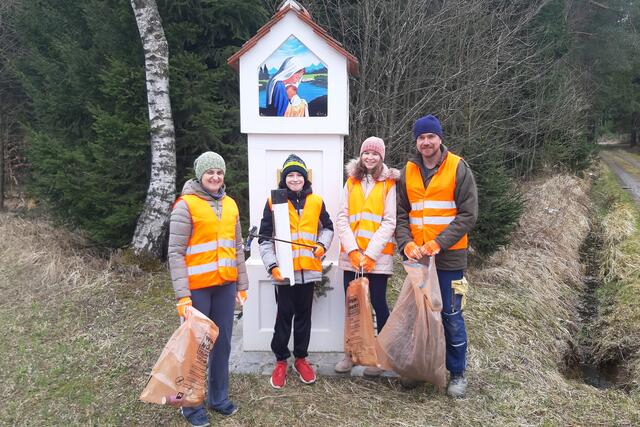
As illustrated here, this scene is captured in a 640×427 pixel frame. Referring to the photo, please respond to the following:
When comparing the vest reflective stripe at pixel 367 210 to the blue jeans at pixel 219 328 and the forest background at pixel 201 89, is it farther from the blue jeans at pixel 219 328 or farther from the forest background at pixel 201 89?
the forest background at pixel 201 89

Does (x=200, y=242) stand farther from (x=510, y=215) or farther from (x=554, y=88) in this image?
(x=554, y=88)

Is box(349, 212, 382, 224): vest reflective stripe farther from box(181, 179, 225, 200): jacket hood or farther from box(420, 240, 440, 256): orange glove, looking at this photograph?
box(181, 179, 225, 200): jacket hood

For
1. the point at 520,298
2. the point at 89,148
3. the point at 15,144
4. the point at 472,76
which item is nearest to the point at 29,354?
the point at 89,148

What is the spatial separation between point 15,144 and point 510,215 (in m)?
11.3

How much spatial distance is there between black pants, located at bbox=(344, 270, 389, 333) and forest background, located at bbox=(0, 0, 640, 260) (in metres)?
3.39

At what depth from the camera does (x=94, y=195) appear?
670cm

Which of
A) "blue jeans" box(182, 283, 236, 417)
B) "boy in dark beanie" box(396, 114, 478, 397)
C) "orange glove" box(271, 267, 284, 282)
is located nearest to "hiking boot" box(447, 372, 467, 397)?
"boy in dark beanie" box(396, 114, 478, 397)

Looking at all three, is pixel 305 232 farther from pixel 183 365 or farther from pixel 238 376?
pixel 238 376

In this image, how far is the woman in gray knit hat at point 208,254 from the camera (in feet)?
9.89

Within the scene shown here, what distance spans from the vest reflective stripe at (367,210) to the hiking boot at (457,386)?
1112 mm

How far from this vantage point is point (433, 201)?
351 centimetres

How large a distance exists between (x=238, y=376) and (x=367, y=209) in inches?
69.5

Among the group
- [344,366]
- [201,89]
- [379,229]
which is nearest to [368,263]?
[379,229]

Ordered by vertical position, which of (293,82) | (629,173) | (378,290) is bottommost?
(378,290)
